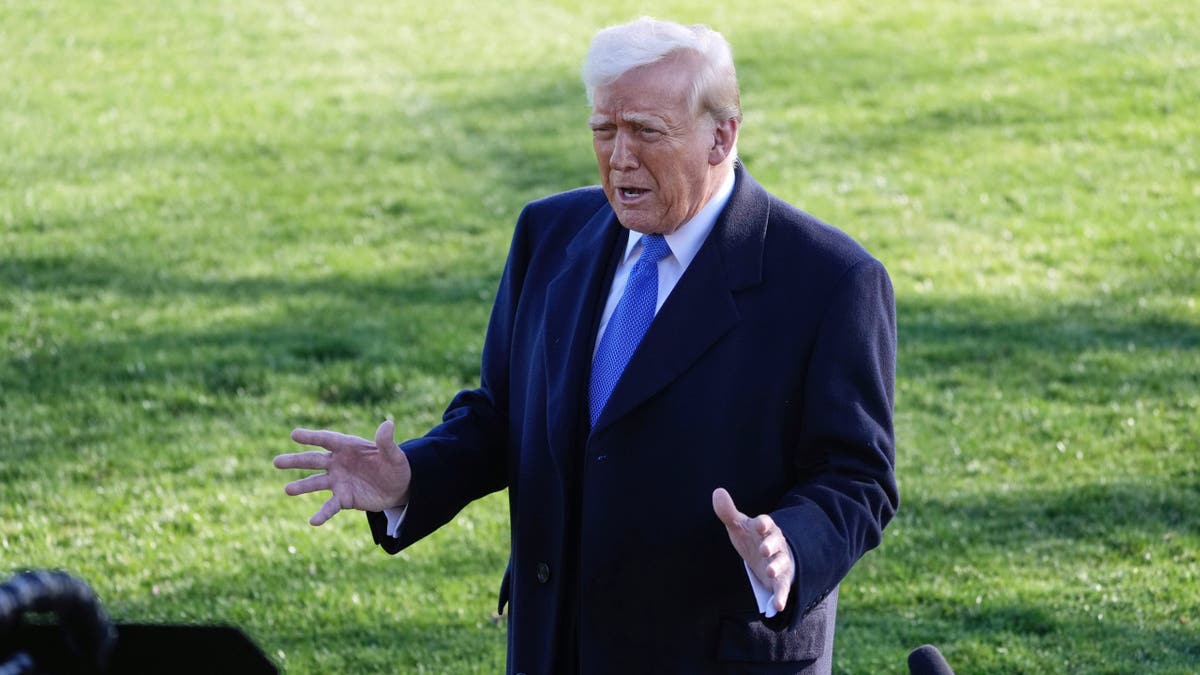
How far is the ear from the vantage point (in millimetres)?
3107

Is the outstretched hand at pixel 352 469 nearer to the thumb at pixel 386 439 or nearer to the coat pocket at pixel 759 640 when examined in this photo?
the thumb at pixel 386 439

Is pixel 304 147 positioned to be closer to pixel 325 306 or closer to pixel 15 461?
pixel 325 306

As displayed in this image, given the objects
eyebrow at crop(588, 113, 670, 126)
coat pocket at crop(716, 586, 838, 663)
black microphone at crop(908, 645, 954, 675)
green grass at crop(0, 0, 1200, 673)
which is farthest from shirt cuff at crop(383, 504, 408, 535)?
green grass at crop(0, 0, 1200, 673)

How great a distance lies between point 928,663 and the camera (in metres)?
2.76

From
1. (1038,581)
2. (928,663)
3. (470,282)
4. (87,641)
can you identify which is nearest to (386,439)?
(928,663)

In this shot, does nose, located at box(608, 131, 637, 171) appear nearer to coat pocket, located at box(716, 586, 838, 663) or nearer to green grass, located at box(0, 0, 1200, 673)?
coat pocket, located at box(716, 586, 838, 663)

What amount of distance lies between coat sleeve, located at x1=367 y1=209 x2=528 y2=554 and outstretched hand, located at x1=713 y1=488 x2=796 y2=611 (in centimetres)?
79

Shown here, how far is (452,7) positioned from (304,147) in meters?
5.64

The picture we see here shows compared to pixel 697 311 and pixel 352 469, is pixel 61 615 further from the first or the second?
pixel 697 311

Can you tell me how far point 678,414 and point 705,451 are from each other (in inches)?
3.5

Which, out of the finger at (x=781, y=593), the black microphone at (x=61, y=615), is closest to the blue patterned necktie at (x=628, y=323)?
the finger at (x=781, y=593)

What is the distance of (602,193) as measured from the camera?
3533 mm

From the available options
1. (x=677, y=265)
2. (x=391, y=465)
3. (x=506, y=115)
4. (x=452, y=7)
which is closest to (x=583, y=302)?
(x=677, y=265)

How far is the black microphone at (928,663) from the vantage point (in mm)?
2748
